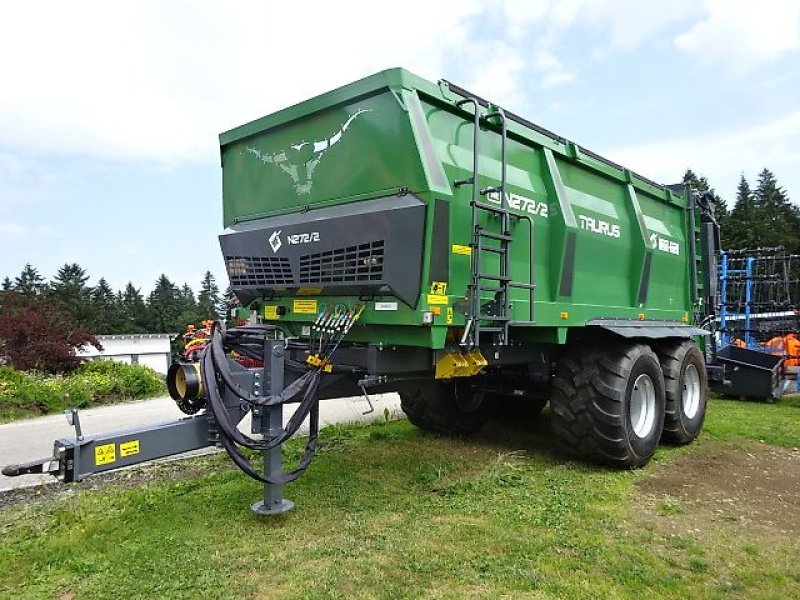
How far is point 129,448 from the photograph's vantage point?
3.56m

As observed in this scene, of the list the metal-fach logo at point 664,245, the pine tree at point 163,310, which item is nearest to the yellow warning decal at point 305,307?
the metal-fach logo at point 664,245

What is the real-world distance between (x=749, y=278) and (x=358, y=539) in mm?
11301

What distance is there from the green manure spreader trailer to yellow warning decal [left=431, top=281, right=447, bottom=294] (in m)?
0.02

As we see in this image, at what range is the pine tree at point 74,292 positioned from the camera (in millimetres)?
51500

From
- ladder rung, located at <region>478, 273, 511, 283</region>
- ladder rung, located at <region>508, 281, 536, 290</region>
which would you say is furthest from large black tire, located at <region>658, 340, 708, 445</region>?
ladder rung, located at <region>478, 273, 511, 283</region>

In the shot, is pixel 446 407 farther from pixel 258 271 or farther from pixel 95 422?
pixel 95 422

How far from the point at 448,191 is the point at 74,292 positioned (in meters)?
62.4

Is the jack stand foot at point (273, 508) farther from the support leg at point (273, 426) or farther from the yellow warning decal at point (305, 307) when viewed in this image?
the yellow warning decal at point (305, 307)

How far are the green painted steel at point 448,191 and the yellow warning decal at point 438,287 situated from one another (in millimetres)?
39

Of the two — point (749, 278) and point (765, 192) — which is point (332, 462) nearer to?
point (749, 278)

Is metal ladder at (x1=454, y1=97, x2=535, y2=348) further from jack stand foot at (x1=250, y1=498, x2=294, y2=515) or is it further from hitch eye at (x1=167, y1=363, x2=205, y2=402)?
hitch eye at (x1=167, y1=363, x2=205, y2=402)

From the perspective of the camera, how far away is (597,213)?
604 centimetres

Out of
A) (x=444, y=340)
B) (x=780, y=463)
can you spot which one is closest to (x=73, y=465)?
(x=444, y=340)

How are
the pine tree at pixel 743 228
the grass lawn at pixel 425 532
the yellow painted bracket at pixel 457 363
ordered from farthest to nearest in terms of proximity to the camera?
the pine tree at pixel 743 228 < the yellow painted bracket at pixel 457 363 < the grass lawn at pixel 425 532
